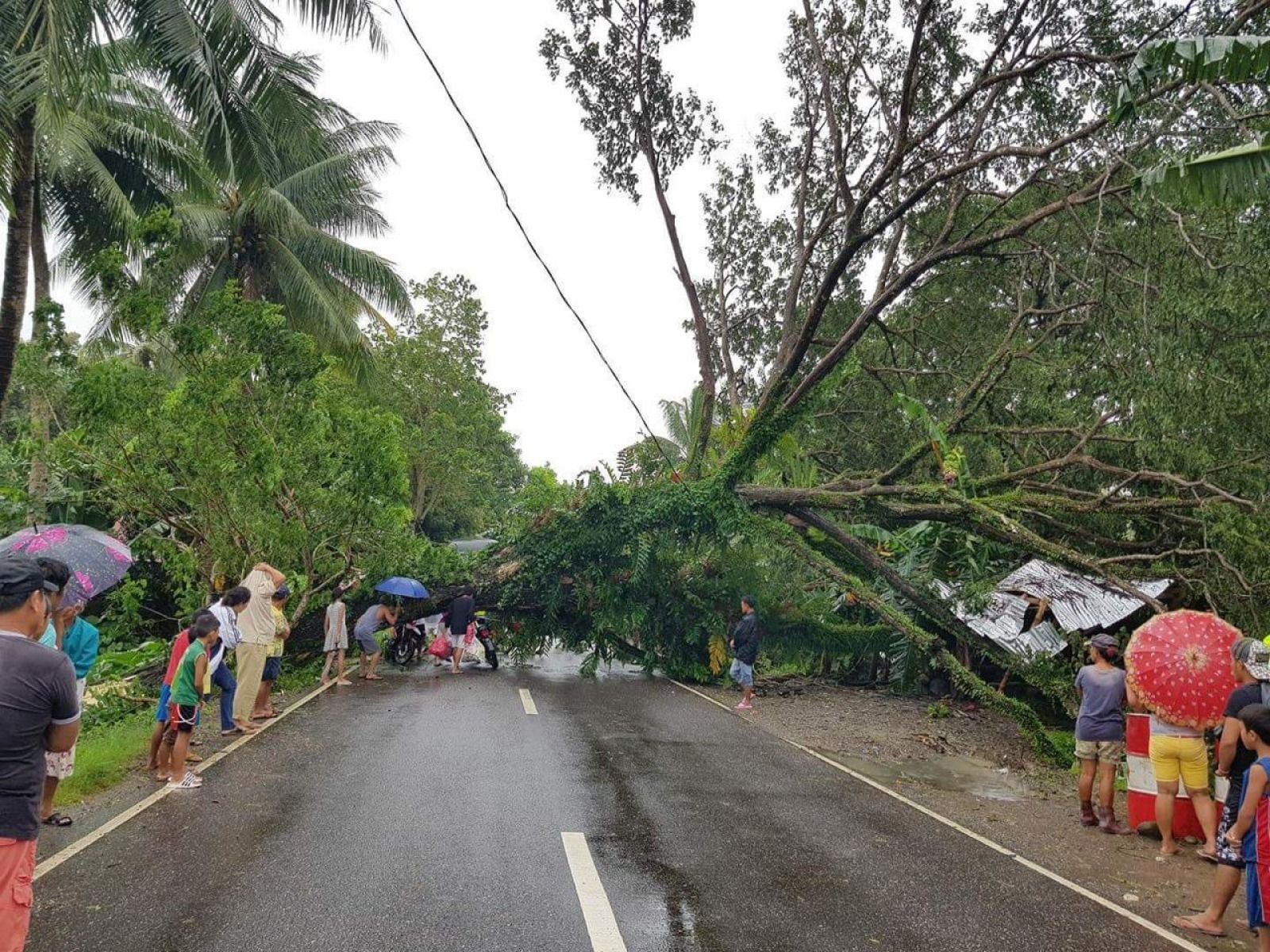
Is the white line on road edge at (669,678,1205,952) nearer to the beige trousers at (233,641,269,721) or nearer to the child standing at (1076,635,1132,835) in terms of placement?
the child standing at (1076,635,1132,835)

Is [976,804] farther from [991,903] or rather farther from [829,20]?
[829,20]

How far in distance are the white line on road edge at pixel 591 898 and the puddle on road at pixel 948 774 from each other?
4263mm

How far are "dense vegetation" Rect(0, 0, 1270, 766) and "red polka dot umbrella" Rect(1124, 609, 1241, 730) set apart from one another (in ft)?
9.70

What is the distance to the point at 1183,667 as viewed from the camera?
6590 mm

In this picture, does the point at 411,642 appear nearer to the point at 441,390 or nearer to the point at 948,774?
the point at 948,774

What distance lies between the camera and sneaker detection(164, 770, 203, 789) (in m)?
7.01

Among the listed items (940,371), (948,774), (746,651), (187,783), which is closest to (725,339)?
(940,371)

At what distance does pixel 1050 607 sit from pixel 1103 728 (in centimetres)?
631

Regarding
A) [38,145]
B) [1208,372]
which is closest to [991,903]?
[1208,372]

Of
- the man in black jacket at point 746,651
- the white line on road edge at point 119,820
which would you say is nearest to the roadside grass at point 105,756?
the white line on road edge at point 119,820

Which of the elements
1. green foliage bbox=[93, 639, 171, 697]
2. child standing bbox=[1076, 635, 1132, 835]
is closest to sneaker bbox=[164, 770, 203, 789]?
green foliage bbox=[93, 639, 171, 697]

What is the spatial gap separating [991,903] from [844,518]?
36.7 feet

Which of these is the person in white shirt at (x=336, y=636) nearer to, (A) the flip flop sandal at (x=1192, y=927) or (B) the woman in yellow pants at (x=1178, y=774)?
(B) the woman in yellow pants at (x=1178, y=774)

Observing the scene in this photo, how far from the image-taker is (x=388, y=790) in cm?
711
